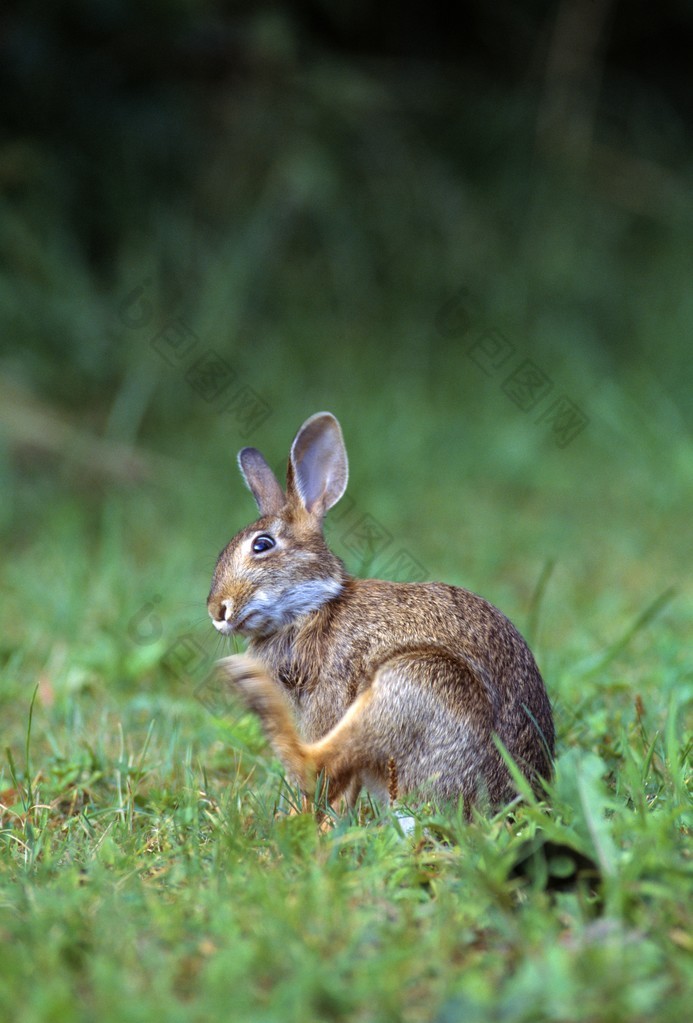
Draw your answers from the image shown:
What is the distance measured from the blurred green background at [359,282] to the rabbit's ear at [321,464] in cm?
220

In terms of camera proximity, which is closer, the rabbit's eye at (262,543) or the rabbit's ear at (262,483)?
the rabbit's eye at (262,543)

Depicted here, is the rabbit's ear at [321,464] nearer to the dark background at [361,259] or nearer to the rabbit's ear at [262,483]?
the rabbit's ear at [262,483]

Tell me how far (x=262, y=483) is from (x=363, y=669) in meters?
0.83

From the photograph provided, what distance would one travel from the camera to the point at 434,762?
10.2ft

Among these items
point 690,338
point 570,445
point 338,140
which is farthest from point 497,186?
point 570,445

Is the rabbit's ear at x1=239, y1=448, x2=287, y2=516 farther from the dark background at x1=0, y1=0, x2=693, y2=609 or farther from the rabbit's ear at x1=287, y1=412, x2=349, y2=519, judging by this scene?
the dark background at x1=0, y1=0, x2=693, y2=609

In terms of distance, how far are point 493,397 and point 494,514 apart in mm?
1558

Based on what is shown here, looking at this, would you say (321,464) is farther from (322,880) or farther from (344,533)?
(344,533)

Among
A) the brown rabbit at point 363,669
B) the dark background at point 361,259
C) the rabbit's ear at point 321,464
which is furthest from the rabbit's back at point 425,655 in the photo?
the dark background at point 361,259

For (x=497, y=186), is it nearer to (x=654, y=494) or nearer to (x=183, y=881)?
(x=654, y=494)

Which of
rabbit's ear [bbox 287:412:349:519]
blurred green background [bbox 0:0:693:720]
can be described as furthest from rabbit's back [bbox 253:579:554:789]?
blurred green background [bbox 0:0:693:720]

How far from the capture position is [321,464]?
12.9ft

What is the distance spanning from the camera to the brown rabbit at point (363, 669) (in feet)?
10.2

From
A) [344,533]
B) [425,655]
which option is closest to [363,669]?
[425,655]
